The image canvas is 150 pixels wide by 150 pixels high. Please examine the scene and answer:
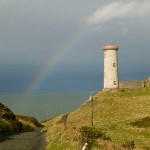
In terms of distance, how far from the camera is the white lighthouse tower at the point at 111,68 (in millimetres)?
106750

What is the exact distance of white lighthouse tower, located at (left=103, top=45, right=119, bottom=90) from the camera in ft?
350

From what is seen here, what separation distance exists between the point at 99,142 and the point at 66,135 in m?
6.26

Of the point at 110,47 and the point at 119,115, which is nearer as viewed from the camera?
the point at 119,115

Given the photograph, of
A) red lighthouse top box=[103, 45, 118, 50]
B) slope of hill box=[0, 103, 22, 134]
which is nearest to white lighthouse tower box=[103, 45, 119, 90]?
red lighthouse top box=[103, 45, 118, 50]

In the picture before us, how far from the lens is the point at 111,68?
106938 mm

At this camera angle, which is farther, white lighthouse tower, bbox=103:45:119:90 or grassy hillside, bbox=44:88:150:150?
white lighthouse tower, bbox=103:45:119:90

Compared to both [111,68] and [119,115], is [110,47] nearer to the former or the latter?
[111,68]

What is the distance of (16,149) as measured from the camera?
32781 millimetres

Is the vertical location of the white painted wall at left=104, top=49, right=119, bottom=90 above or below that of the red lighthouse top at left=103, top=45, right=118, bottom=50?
below

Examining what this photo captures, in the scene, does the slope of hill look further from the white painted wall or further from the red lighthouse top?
the red lighthouse top

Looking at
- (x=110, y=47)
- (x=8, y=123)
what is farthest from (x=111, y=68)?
(x=8, y=123)

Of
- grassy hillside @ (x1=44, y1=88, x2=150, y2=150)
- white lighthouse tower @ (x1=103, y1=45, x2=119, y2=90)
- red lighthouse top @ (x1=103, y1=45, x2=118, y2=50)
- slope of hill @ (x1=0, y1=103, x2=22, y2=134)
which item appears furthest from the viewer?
red lighthouse top @ (x1=103, y1=45, x2=118, y2=50)

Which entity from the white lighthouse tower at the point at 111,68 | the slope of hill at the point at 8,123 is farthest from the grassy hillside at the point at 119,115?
the slope of hill at the point at 8,123

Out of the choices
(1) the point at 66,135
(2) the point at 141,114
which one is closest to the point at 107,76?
(2) the point at 141,114
